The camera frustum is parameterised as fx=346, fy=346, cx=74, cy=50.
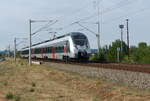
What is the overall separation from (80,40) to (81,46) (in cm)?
85

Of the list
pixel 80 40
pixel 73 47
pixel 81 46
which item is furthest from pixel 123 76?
pixel 80 40

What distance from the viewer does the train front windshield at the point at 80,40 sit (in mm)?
38000

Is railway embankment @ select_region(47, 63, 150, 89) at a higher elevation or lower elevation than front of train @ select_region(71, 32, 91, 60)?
lower

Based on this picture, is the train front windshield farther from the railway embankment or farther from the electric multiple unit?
the railway embankment

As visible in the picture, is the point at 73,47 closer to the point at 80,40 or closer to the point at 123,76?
the point at 80,40

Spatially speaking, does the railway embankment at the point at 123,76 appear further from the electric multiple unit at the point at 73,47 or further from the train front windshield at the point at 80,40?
the train front windshield at the point at 80,40

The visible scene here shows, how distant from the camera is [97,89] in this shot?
722 inches

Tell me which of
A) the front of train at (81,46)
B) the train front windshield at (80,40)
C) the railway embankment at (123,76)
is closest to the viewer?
the railway embankment at (123,76)

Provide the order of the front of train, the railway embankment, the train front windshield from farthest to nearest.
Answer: the train front windshield, the front of train, the railway embankment

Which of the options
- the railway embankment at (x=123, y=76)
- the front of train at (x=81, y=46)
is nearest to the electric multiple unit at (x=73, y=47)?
the front of train at (x=81, y=46)

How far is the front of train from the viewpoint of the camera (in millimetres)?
37375

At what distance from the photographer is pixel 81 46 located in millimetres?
38062

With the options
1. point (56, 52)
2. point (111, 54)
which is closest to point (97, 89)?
point (56, 52)

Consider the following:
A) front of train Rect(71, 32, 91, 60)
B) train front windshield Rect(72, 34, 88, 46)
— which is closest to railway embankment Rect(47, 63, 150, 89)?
front of train Rect(71, 32, 91, 60)
